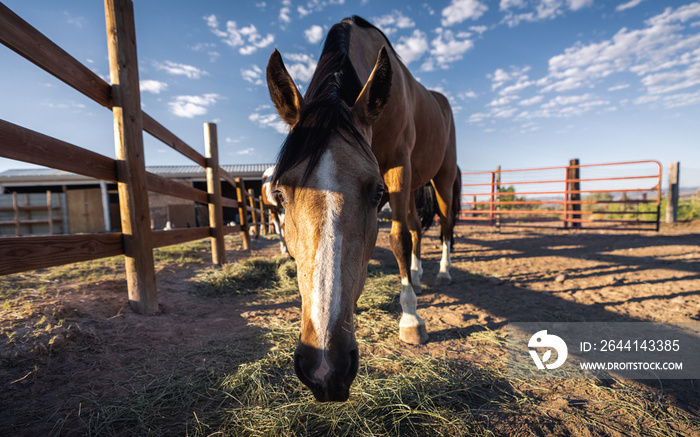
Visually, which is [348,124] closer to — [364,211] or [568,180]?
[364,211]

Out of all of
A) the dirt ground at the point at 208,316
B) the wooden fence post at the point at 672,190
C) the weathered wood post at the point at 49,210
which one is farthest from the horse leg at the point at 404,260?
the weathered wood post at the point at 49,210

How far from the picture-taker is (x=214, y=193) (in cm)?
488


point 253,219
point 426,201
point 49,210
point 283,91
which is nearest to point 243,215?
point 253,219

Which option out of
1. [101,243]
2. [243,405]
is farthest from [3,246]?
[243,405]

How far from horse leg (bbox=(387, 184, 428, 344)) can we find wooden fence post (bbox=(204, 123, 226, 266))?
3461 millimetres

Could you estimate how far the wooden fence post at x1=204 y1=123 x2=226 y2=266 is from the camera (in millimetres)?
4809

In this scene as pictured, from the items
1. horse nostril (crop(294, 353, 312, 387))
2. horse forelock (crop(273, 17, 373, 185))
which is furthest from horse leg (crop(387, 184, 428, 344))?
horse nostril (crop(294, 353, 312, 387))

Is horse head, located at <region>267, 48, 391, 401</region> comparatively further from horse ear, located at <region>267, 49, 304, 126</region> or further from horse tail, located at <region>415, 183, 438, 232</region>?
horse tail, located at <region>415, 183, 438, 232</region>

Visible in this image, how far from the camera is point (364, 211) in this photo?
4.53ft

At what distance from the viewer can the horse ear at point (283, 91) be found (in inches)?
62.0

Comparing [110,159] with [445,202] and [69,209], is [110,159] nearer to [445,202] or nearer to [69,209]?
[445,202]

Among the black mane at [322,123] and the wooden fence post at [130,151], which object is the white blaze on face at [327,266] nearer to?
the black mane at [322,123]

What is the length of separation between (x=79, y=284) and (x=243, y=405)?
3.02m

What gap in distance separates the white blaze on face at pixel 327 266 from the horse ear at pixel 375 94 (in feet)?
1.57
